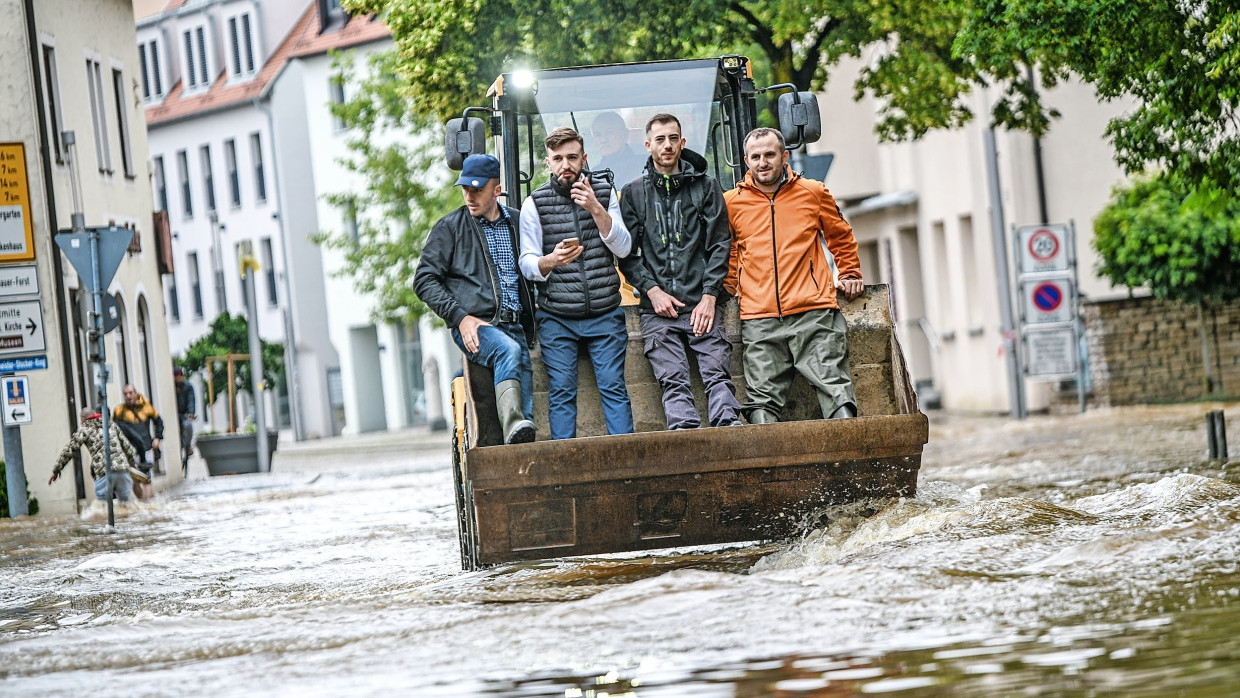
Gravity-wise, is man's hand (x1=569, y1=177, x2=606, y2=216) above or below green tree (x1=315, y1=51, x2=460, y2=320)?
below

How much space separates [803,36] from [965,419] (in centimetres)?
1095

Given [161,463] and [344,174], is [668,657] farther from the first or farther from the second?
[344,174]

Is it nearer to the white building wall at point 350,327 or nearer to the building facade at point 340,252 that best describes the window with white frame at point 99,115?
the building facade at point 340,252

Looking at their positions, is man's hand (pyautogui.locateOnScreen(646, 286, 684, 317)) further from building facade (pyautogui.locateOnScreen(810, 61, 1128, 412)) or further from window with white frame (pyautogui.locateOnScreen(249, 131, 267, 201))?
window with white frame (pyautogui.locateOnScreen(249, 131, 267, 201))

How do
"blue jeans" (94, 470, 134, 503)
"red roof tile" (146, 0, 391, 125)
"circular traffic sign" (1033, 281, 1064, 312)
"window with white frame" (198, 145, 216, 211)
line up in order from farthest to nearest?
1. "window with white frame" (198, 145, 216, 211)
2. "red roof tile" (146, 0, 391, 125)
3. "circular traffic sign" (1033, 281, 1064, 312)
4. "blue jeans" (94, 470, 134, 503)

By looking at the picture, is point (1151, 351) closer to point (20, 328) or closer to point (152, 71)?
point (20, 328)

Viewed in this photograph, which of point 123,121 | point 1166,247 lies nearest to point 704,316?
point 1166,247

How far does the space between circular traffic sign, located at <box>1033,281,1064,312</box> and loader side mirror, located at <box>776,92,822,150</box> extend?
13.7m

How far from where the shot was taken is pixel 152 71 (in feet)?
222

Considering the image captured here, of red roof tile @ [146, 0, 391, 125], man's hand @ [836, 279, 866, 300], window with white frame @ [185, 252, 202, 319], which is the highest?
red roof tile @ [146, 0, 391, 125]

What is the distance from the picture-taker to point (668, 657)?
6211 millimetres

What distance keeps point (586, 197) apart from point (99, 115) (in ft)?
67.2

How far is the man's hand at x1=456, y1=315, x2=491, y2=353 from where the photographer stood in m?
9.69

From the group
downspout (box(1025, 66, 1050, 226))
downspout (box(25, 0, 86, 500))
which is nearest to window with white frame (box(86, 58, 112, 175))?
downspout (box(25, 0, 86, 500))
